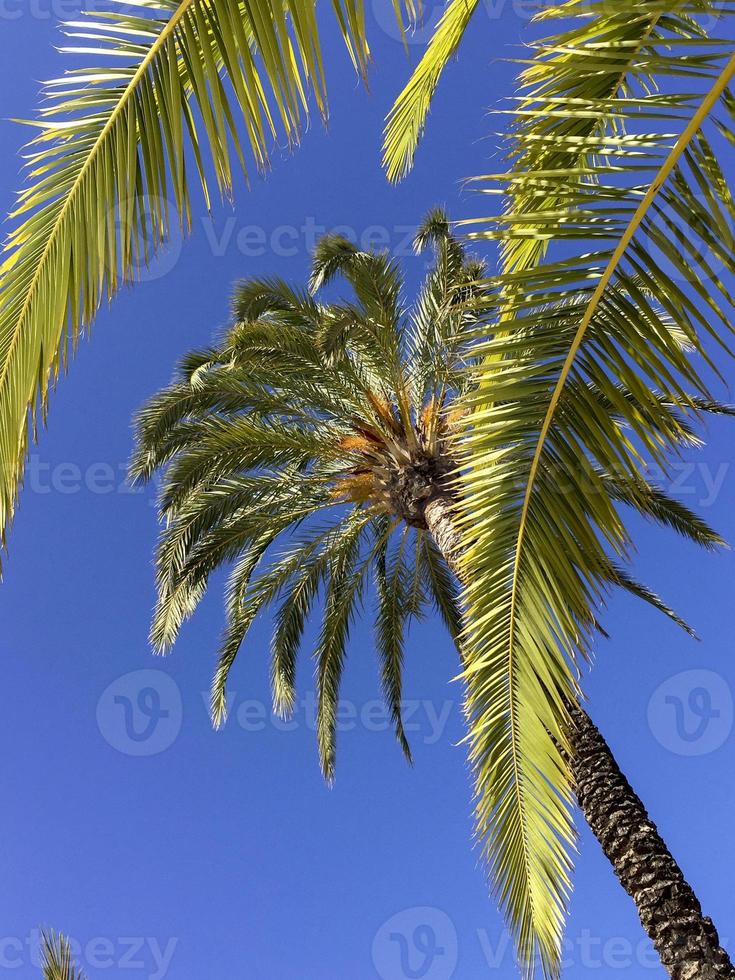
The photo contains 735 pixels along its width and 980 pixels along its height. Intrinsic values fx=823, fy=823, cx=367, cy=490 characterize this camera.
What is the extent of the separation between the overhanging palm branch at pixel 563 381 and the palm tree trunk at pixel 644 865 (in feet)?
3.67

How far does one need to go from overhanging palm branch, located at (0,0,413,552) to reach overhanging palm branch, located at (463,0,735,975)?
0.88 m

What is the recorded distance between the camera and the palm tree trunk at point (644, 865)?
5.17 m

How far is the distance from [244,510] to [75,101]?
315 inches

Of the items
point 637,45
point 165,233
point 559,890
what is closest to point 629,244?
point 637,45

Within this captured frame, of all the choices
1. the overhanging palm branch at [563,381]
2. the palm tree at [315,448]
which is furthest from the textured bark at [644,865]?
the palm tree at [315,448]

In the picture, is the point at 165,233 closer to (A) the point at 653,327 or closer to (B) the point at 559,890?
(A) the point at 653,327

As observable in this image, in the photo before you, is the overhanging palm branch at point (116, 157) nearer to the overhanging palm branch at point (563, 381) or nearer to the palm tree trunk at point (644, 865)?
the overhanging palm branch at point (563, 381)

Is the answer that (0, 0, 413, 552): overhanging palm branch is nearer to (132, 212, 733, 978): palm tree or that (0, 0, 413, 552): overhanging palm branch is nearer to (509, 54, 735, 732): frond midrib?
(509, 54, 735, 732): frond midrib

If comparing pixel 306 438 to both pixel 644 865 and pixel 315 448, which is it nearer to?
pixel 315 448

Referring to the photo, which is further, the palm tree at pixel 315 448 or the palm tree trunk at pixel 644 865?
the palm tree at pixel 315 448

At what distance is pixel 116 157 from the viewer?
2.59 meters

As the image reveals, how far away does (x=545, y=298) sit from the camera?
3092 mm

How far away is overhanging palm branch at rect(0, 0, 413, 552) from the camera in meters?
2.55

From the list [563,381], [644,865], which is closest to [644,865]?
[644,865]
